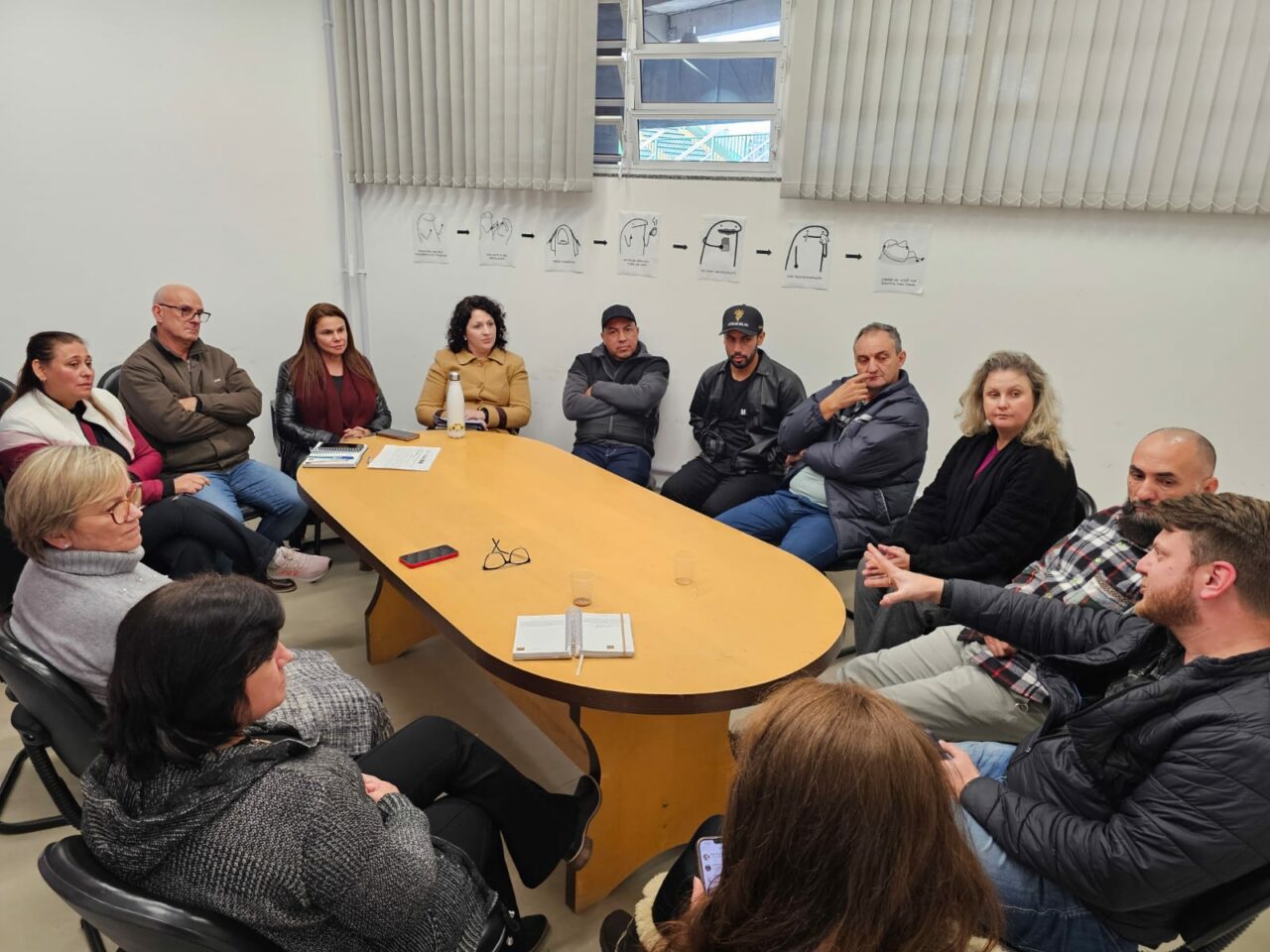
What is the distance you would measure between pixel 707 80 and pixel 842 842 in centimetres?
381

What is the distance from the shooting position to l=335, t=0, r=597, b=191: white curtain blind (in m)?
3.86

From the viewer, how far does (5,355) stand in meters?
3.59

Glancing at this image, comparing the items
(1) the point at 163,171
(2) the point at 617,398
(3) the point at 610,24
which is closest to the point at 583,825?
(2) the point at 617,398

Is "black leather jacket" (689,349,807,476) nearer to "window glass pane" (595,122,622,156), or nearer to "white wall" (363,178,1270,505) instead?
"white wall" (363,178,1270,505)

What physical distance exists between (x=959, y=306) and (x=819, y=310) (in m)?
0.61

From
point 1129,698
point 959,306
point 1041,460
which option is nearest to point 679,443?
point 959,306

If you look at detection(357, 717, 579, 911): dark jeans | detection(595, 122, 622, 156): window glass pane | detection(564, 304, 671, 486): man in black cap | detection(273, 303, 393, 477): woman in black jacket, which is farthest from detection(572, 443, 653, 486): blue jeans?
detection(357, 717, 579, 911): dark jeans

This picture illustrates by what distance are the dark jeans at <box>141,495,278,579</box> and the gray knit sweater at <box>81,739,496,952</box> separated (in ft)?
5.99

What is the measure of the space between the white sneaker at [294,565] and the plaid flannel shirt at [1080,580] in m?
2.34

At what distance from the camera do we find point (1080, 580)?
1.96 m

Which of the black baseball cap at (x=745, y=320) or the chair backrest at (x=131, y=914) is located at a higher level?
the black baseball cap at (x=745, y=320)

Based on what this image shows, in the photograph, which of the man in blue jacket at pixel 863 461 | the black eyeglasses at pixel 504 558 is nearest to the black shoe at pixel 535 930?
the black eyeglasses at pixel 504 558

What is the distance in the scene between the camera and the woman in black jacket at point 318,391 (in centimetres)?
348

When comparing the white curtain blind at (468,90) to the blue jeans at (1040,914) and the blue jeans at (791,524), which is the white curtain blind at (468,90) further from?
the blue jeans at (1040,914)
